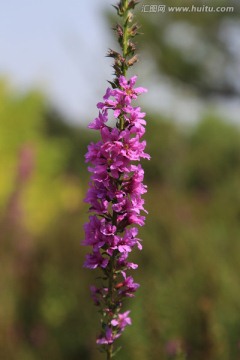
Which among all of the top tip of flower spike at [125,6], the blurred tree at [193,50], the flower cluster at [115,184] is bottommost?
the flower cluster at [115,184]

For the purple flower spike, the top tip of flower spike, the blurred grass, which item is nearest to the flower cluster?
the purple flower spike

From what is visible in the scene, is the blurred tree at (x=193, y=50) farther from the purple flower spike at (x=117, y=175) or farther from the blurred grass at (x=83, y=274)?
the purple flower spike at (x=117, y=175)

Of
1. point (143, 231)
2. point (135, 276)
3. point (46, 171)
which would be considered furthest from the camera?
point (46, 171)

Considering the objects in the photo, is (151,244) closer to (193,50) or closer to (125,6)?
(125,6)

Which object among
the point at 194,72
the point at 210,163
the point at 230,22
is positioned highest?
the point at 230,22

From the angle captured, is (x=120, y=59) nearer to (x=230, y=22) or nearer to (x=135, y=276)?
(x=135, y=276)

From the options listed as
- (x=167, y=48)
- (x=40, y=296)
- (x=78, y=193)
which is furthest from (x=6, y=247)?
(x=167, y=48)

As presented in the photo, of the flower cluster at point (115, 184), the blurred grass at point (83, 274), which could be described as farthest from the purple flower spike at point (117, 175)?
the blurred grass at point (83, 274)
